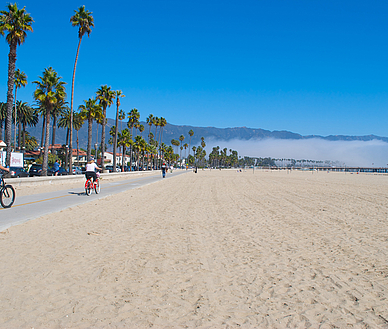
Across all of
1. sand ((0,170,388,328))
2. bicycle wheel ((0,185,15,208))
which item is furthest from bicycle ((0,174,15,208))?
sand ((0,170,388,328))

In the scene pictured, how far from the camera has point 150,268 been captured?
16.4ft

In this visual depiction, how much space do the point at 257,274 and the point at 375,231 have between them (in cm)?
502

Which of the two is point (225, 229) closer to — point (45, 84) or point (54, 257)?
point (54, 257)

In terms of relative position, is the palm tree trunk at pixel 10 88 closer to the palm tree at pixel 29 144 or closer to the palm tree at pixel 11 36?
the palm tree at pixel 11 36

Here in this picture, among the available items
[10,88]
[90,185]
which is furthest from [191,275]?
[10,88]

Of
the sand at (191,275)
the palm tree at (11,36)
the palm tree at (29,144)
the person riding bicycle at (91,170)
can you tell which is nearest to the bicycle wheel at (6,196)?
the sand at (191,275)

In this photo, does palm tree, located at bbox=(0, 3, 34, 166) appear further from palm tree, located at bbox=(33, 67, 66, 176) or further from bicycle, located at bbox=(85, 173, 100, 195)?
bicycle, located at bbox=(85, 173, 100, 195)

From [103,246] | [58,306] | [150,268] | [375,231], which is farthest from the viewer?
[375,231]

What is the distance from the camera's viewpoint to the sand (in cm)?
348

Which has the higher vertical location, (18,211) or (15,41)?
(15,41)

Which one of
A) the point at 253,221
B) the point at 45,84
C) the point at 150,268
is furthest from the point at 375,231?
the point at 45,84

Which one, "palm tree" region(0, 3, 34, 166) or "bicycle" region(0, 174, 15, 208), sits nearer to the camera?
"bicycle" region(0, 174, 15, 208)

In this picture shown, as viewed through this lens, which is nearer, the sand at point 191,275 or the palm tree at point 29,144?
the sand at point 191,275

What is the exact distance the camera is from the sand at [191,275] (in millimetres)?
3482
